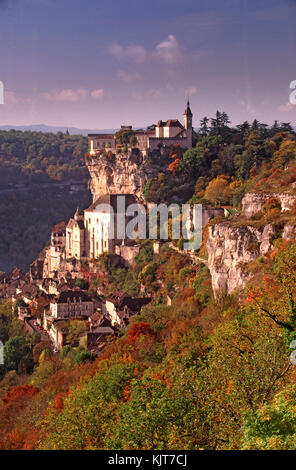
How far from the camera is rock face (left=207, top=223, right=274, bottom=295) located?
2322 cm

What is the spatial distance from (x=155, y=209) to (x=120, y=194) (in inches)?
136

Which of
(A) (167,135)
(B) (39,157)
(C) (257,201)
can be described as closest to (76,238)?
(A) (167,135)

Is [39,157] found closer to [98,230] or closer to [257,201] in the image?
[98,230]

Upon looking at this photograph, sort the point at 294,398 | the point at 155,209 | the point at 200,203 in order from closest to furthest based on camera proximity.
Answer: the point at 294,398
the point at 200,203
the point at 155,209

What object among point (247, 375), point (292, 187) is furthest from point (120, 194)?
point (247, 375)

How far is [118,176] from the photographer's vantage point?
45375mm

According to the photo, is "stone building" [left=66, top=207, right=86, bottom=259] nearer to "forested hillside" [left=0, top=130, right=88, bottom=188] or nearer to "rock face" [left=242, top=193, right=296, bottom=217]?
"rock face" [left=242, top=193, right=296, bottom=217]

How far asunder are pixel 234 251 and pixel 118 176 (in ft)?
72.2

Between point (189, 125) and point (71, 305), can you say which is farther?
point (189, 125)

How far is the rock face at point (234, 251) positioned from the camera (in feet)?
76.2

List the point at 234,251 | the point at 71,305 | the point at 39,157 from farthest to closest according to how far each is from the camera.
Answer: the point at 39,157 < the point at 71,305 < the point at 234,251

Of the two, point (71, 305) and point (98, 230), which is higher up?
point (98, 230)
